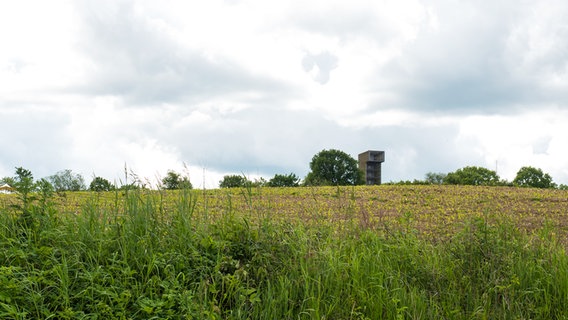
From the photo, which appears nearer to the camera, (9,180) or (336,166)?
(9,180)

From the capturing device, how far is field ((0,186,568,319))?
4.62 meters

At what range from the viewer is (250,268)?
208 inches

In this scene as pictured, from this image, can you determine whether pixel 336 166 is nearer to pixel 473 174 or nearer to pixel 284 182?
pixel 473 174

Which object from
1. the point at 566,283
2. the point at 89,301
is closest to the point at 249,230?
the point at 89,301

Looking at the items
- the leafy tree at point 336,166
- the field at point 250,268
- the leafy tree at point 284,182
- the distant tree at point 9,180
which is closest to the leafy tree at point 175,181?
the field at point 250,268

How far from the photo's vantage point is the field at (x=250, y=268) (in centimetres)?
462

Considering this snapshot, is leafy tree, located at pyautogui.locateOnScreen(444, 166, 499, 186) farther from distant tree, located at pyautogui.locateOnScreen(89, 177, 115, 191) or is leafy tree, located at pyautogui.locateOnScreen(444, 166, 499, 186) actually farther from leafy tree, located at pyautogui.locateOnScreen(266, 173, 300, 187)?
distant tree, located at pyautogui.locateOnScreen(89, 177, 115, 191)

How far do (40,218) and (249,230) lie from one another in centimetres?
213

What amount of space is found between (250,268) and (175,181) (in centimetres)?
215

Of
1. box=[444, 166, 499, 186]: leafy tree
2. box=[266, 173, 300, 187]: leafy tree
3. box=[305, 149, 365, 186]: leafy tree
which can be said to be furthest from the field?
box=[305, 149, 365, 186]: leafy tree

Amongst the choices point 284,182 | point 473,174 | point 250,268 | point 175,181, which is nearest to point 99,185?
point 175,181

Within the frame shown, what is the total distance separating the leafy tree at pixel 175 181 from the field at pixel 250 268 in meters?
0.14

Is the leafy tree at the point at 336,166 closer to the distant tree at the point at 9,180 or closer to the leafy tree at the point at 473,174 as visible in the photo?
the leafy tree at the point at 473,174

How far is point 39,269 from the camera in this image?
197 inches
